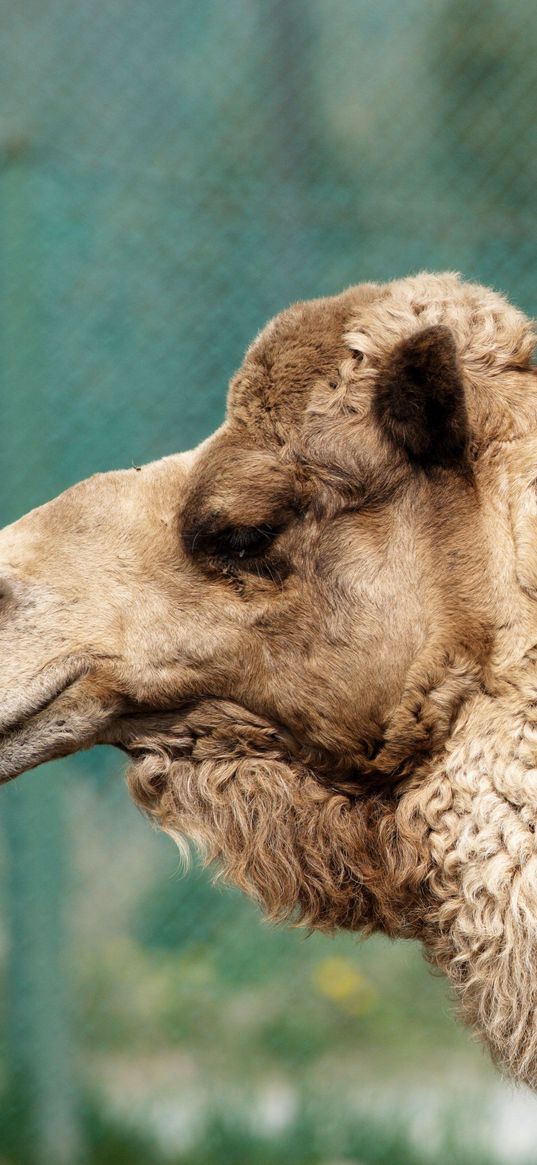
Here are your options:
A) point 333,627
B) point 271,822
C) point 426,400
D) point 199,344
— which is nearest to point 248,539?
point 333,627

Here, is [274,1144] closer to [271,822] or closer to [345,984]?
[345,984]

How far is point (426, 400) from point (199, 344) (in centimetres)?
258

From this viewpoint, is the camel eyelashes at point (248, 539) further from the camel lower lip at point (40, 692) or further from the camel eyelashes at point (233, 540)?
the camel lower lip at point (40, 692)

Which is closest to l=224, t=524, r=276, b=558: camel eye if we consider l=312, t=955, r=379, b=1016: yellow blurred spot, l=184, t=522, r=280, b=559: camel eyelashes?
l=184, t=522, r=280, b=559: camel eyelashes

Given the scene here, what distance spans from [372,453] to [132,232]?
8.98 feet

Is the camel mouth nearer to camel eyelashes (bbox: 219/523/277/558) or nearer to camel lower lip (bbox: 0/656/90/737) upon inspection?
camel lower lip (bbox: 0/656/90/737)

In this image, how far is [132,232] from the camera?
15.9 feet

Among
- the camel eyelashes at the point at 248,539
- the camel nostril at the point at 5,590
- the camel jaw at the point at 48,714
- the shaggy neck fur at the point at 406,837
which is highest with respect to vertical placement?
the camel nostril at the point at 5,590

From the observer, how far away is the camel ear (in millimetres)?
2279

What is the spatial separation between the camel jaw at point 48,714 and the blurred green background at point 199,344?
88.6 inches

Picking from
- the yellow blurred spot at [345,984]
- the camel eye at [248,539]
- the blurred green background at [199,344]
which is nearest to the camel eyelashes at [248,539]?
the camel eye at [248,539]

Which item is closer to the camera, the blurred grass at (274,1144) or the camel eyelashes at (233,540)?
the camel eyelashes at (233,540)

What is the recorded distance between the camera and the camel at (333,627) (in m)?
2.27

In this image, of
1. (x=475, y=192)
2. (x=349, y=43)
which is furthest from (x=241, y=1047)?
(x=349, y=43)
